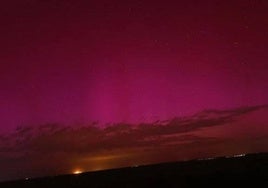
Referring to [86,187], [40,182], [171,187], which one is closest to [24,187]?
[40,182]

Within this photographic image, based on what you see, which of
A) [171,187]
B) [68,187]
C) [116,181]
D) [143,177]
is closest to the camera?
[171,187]

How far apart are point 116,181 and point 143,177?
1.10 meters

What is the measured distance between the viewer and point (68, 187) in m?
12.5

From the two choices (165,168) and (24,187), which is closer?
(165,168)

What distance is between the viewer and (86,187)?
11492 millimetres

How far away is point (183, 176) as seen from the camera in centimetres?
1062

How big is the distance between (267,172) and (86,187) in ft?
14.4

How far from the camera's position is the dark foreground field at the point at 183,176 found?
10125 millimetres

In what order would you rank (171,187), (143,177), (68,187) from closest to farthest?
1. (171,187)
2. (143,177)
3. (68,187)

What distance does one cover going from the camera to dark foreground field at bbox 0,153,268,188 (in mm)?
10125

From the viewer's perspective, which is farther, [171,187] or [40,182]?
[40,182]

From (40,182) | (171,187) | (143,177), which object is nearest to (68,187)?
(40,182)

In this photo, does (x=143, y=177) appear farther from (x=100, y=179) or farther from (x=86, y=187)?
(x=100, y=179)

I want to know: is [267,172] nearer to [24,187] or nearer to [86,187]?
[86,187]
